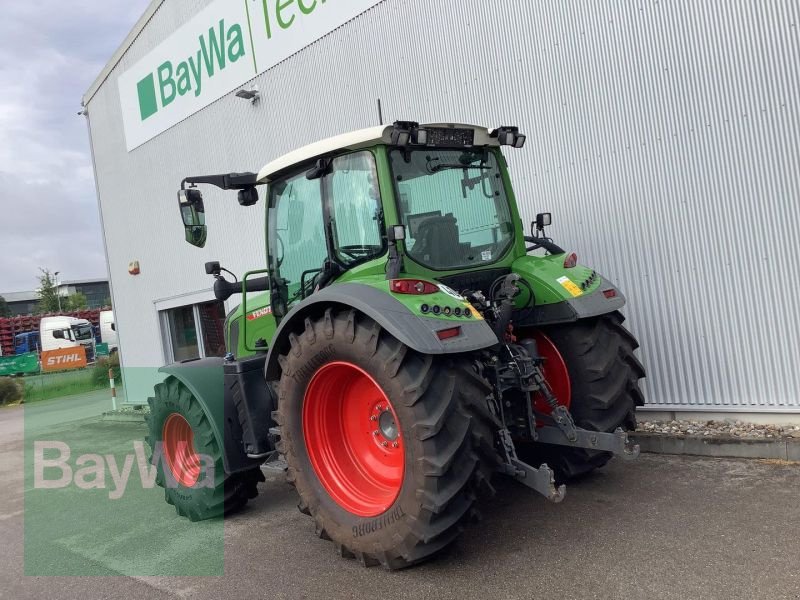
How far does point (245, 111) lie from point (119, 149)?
4.47 metres

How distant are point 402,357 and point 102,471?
5.93 metres

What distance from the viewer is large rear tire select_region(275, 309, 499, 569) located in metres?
3.51

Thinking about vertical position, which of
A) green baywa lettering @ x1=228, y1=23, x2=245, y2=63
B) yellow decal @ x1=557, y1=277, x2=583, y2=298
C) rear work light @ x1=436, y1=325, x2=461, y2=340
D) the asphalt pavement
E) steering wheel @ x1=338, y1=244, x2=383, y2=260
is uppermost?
green baywa lettering @ x1=228, y1=23, x2=245, y2=63

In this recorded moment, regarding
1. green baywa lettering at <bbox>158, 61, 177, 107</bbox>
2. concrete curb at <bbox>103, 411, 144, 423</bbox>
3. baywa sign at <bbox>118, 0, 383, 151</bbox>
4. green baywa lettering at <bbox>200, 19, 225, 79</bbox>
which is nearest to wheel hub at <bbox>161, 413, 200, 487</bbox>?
baywa sign at <bbox>118, 0, 383, 151</bbox>

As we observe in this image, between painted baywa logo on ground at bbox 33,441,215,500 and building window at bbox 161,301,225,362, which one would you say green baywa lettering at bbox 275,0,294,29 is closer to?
building window at bbox 161,301,225,362

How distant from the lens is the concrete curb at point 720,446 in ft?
16.5

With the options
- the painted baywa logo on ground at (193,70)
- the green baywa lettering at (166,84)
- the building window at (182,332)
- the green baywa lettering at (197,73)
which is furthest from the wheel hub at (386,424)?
the green baywa lettering at (166,84)

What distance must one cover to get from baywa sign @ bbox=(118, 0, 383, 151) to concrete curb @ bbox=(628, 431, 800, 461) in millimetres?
5738

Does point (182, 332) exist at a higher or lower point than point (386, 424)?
higher

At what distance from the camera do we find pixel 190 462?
18.3 feet

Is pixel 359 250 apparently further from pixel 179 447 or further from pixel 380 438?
pixel 179 447

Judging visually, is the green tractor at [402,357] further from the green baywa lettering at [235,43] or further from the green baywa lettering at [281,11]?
the green baywa lettering at [235,43]

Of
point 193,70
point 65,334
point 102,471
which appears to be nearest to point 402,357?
point 102,471

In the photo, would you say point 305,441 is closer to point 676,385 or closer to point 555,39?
point 676,385
